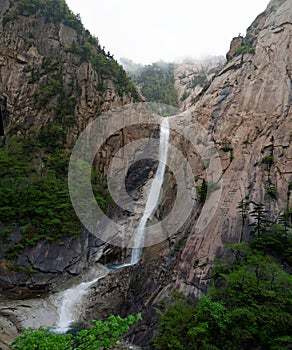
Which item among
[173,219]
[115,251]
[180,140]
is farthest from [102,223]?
[180,140]

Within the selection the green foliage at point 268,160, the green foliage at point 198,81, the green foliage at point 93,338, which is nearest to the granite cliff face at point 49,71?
the green foliage at point 268,160

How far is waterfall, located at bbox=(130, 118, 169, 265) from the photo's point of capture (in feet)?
65.2

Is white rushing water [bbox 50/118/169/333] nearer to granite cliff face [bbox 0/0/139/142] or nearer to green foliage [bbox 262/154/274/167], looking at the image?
granite cliff face [bbox 0/0/139/142]

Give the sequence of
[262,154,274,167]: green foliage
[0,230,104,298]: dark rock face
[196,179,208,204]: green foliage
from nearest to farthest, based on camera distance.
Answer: [262,154,274,167]: green foliage < [0,230,104,298]: dark rock face < [196,179,208,204]: green foliage

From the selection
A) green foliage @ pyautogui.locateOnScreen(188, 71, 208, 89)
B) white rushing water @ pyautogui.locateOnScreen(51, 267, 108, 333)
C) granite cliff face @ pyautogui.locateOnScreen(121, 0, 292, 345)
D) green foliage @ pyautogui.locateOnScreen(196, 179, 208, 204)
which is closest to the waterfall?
granite cliff face @ pyautogui.locateOnScreen(121, 0, 292, 345)

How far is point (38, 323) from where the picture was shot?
Result: 1348cm

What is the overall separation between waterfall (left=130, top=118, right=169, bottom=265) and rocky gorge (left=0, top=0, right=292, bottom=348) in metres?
1.17

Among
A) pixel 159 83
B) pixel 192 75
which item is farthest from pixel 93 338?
pixel 192 75

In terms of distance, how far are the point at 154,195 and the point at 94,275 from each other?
29.6ft

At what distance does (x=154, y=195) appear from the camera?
25.2 metres

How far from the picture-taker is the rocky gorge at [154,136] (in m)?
13.7

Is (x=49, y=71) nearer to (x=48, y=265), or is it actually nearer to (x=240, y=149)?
(x=48, y=265)

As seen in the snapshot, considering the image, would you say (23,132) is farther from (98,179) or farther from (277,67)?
(277,67)

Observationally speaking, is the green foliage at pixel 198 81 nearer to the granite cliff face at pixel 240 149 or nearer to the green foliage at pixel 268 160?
the granite cliff face at pixel 240 149
